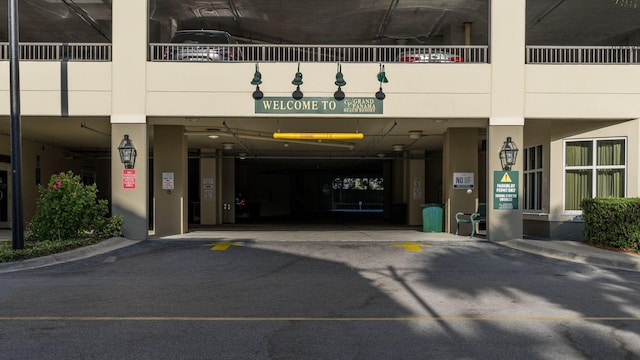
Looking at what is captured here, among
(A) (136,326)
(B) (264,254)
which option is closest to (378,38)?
(B) (264,254)

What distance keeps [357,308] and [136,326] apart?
2.78 meters

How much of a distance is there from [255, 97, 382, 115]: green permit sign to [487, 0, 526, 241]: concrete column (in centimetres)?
318

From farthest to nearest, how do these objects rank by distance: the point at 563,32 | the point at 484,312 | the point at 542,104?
the point at 563,32, the point at 542,104, the point at 484,312

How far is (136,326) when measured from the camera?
609cm

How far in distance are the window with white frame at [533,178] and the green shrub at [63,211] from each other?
12.7 metres

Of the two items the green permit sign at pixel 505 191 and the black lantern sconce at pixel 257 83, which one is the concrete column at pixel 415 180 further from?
the black lantern sconce at pixel 257 83

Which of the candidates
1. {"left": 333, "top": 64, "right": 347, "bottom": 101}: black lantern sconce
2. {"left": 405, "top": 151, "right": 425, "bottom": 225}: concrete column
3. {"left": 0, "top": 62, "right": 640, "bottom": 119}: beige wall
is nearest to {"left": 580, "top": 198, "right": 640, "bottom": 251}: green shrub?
{"left": 0, "top": 62, "right": 640, "bottom": 119}: beige wall

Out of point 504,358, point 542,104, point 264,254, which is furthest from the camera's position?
point 542,104

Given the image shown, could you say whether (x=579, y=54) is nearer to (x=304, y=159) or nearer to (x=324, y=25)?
(x=324, y=25)

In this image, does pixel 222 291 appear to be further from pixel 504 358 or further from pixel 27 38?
pixel 27 38

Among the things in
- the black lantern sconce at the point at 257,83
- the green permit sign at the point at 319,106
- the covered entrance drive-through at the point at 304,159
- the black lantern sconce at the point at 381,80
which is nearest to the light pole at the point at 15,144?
the covered entrance drive-through at the point at 304,159

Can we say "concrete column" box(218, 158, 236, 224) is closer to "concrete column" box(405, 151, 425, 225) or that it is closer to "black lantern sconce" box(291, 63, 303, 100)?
"concrete column" box(405, 151, 425, 225)

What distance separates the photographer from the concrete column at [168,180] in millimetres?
16531

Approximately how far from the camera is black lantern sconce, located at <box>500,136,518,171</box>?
14.0m
